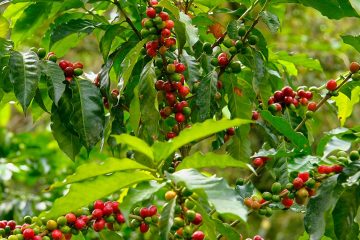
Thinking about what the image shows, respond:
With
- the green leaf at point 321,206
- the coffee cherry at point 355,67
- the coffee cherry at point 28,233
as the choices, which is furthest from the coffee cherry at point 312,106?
the coffee cherry at point 28,233

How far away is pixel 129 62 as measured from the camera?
4.74 ft

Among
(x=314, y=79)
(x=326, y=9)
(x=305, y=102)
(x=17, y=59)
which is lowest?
(x=314, y=79)

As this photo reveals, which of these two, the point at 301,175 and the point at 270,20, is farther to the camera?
the point at 270,20

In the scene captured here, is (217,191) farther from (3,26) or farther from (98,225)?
(3,26)

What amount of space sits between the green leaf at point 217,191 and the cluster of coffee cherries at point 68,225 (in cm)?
31

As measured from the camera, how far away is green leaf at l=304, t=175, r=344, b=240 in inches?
47.5

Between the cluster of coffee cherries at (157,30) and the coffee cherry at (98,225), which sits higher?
the cluster of coffee cherries at (157,30)

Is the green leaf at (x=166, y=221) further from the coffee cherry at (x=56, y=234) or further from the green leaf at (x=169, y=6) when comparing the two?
the green leaf at (x=169, y=6)

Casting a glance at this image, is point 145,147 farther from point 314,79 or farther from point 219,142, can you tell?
point 314,79

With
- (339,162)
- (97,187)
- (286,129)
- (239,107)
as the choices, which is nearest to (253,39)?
(239,107)

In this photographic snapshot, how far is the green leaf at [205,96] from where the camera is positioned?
4.84ft

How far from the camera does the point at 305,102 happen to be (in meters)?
1.58

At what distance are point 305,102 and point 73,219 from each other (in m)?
0.61

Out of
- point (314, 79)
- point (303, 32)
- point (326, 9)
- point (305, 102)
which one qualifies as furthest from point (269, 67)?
point (303, 32)
